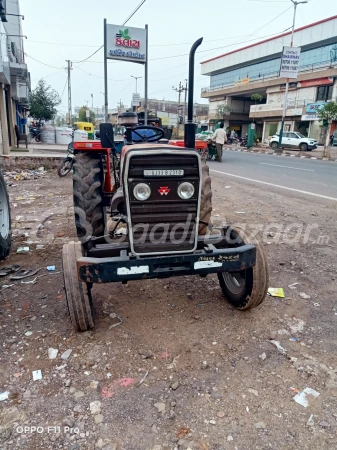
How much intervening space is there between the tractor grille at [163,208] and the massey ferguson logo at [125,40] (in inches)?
634

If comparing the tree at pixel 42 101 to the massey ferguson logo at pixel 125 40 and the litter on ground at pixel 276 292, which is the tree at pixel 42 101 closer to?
the massey ferguson logo at pixel 125 40

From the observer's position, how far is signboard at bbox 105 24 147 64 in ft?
52.8

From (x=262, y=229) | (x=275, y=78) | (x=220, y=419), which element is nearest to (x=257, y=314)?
(x=220, y=419)

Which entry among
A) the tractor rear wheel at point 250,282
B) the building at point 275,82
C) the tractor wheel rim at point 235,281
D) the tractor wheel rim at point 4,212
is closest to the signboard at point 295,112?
the building at point 275,82

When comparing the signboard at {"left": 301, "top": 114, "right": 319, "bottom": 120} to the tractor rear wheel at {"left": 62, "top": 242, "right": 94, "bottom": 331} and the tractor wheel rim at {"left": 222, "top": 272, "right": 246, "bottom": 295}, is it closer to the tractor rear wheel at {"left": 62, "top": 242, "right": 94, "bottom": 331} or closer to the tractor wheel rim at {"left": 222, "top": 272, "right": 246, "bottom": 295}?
the tractor wheel rim at {"left": 222, "top": 272, "right": 246, "bottom": 295}

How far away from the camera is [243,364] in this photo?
2.59m

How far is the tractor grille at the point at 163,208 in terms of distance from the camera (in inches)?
103

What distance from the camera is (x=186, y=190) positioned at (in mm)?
2742

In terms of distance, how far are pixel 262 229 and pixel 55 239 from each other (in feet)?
11.2

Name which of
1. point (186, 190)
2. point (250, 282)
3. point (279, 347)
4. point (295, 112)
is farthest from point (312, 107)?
point (279, 347)

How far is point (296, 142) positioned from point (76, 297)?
97.0ft

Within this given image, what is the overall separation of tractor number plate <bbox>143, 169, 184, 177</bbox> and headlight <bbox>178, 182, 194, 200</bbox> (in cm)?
11

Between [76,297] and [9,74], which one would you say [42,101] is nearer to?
[9,74]

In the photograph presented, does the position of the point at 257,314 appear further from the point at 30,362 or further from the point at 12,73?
the point at 12,73
